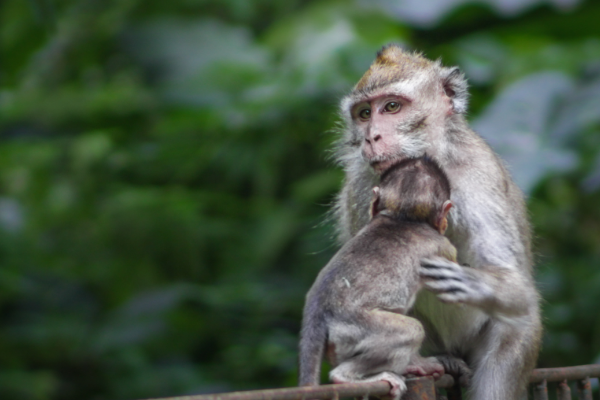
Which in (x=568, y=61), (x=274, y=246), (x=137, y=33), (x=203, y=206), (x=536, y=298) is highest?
(x=137, y=33)

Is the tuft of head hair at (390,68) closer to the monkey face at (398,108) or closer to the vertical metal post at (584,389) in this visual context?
the monkey face at (398,108)

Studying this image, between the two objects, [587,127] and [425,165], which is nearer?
[425,165]

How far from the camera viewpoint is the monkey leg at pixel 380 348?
7.93 ft

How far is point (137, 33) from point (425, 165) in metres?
4.33

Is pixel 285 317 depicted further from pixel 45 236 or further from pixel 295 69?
pixel 45 236

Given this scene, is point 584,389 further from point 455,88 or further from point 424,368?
point 455,88

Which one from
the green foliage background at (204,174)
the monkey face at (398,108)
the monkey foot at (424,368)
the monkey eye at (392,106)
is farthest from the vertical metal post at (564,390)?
the green foliage background at (204,174)

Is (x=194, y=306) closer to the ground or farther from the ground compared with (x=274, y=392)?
farther from the ground

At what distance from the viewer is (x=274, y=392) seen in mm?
1709

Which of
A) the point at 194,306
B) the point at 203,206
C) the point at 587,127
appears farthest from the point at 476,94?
the point at 194,306

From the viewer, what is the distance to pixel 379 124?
3.26 metres

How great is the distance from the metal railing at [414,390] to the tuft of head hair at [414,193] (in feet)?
2.01

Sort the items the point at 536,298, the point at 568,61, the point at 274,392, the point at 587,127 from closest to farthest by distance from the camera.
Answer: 1. the point at 274,392
2. the point at 536,298
3. the point at 587,127
4. the point at 568,61

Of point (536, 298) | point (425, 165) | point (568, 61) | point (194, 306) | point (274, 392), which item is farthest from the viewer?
point (194, 306)
